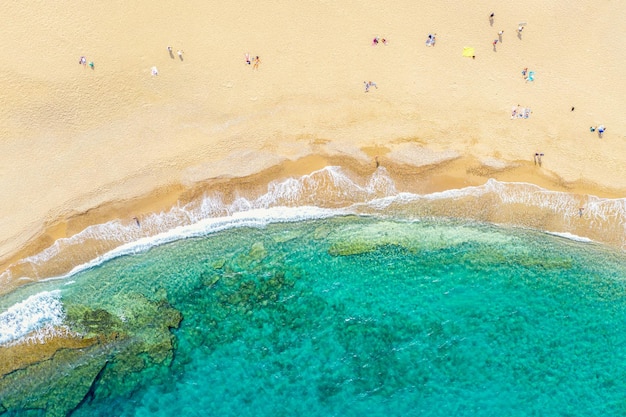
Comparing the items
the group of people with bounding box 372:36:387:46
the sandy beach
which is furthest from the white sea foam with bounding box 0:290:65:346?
the group of people with bounding box 372:36:387:46

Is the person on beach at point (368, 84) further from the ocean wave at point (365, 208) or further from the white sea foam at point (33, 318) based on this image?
the white sea foam at point (33, 318)

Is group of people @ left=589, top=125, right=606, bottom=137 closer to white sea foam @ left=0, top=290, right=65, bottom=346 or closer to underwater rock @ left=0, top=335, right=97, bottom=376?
underwater rock @ left=0, top=335, right=97, bottom=376

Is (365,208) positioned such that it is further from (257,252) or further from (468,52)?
(468,52)

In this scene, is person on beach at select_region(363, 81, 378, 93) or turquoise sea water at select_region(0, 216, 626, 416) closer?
turquoise sea water at select_region(0, 216, 626, 416)

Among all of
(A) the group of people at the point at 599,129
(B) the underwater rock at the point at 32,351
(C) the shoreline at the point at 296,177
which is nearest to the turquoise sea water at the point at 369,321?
(B) the underwater rock at the point at 32,351

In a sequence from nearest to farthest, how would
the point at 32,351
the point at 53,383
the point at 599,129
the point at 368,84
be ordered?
the point at 32,351 < the point at 53,383 < the point at 368,84 < the point at 599,129

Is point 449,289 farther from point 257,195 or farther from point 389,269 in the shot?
point 257,195

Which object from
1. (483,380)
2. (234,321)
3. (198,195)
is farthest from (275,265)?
(483,380)

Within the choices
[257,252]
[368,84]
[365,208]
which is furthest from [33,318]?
[368,84]
